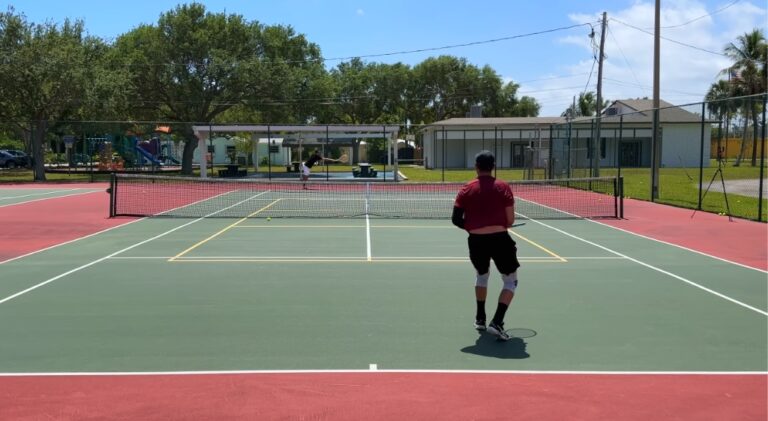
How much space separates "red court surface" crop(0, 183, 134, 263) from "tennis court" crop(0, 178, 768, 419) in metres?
0.99

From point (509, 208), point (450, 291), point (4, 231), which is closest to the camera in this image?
point (509, 208)

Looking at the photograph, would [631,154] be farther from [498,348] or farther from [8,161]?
[498,348]

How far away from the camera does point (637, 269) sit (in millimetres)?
10609

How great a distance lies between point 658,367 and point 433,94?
79.8 meters

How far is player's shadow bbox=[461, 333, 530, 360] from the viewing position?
6.02 m

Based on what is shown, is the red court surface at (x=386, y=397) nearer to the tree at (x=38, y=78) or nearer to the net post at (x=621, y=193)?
the net post at (x=621, y=193)

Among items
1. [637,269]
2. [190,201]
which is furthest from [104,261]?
[190,201]

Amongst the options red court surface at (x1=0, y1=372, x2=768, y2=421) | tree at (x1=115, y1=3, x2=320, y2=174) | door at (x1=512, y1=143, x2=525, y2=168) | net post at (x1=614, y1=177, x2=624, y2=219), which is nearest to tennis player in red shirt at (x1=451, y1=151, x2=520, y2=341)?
red court surface at (x1=0, y1=372, x2=768, y2=421)

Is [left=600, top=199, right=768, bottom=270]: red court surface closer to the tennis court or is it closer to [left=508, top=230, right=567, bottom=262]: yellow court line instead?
the tennis court

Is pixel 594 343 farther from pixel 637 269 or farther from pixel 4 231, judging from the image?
pixel 4 231

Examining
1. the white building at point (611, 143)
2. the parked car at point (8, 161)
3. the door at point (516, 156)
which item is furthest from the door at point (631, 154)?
the parked car at point (8, 161)

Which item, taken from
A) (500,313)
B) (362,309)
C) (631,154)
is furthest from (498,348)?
(631,154)

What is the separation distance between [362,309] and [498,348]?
2.08 meters

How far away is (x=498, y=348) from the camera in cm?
623
